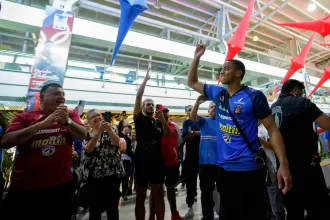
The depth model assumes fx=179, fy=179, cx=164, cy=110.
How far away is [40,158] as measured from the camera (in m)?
1.35

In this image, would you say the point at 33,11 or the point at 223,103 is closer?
the point at 223,103

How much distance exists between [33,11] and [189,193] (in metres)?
4.75

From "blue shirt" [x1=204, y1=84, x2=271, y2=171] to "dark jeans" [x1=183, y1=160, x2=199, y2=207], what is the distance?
1856 mm

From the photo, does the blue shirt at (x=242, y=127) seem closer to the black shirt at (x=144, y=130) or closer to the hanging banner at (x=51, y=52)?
the black shirt at (x=144, y=130)

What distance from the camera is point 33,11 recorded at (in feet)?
12.3

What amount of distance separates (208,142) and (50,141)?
5.90ft

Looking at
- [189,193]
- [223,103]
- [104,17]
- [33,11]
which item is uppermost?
[104,17]

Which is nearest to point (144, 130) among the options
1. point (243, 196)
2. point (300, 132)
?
point (243, 196)

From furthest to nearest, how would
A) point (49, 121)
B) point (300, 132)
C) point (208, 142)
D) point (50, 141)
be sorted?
1. point (208, 142)
2. point (300, 132)
3. point (50, 141)
4. point (49, 121)

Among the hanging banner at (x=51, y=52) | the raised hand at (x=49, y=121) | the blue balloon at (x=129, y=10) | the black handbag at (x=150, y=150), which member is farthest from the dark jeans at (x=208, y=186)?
the hanging banner at (x=51, y=52)

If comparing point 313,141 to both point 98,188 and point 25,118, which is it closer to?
point 98,188

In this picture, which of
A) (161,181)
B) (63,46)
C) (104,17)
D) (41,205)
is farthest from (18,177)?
(104,17)

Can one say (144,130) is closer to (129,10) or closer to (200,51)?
(200,51)

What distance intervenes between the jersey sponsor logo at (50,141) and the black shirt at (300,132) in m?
1.96
